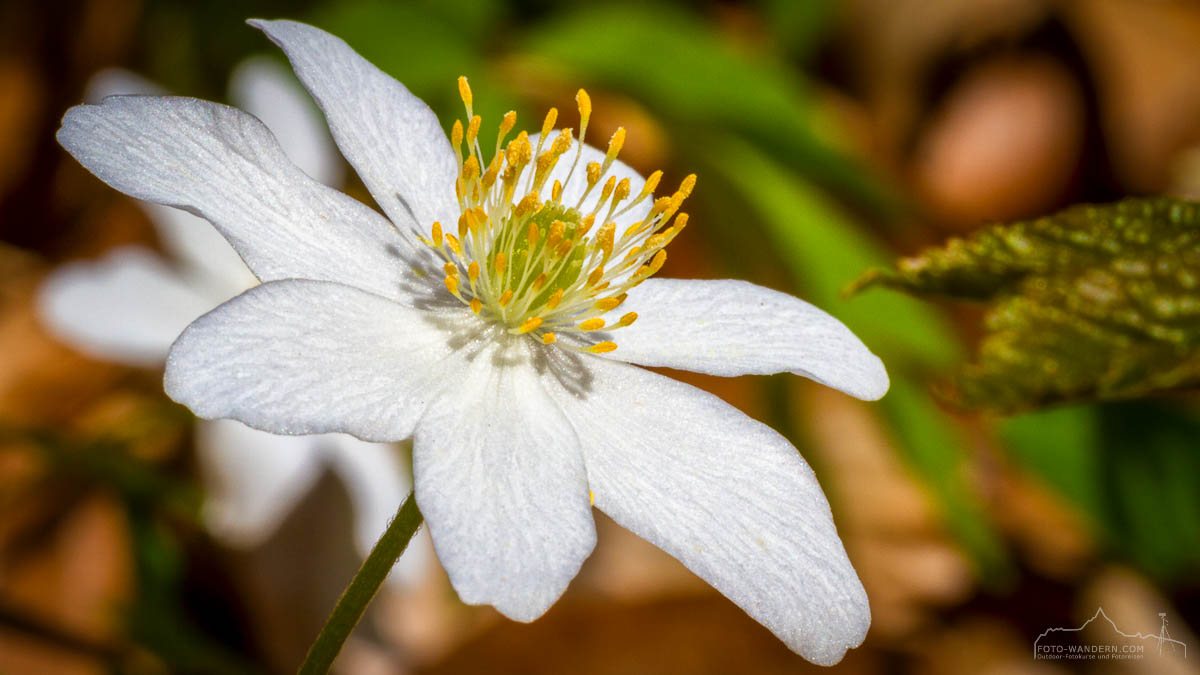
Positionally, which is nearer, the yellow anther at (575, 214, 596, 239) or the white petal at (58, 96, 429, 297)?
the white petal at (58, 96, 429, 297)

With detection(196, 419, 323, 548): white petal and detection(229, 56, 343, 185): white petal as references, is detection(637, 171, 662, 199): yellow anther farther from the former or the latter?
detection(229, 56, 343, 185): white petal

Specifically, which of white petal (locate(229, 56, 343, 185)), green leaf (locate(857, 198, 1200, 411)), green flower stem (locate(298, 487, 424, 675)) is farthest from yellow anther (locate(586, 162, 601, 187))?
white petal (locate(229, 56, 343, 185))

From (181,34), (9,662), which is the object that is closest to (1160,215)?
(9,662)

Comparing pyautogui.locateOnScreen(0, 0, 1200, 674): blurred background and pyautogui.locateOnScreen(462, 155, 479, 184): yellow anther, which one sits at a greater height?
pyautogui.locateOnScreen(462, 155, 479, 184): yellow anther

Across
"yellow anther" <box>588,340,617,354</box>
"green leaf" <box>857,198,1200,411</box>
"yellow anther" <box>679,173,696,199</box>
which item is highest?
"green leaf" <box>857,198,1200,411</box>

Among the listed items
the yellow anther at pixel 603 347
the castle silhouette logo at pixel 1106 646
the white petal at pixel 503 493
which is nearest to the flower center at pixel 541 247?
the yellow anther at pixel 603 347
